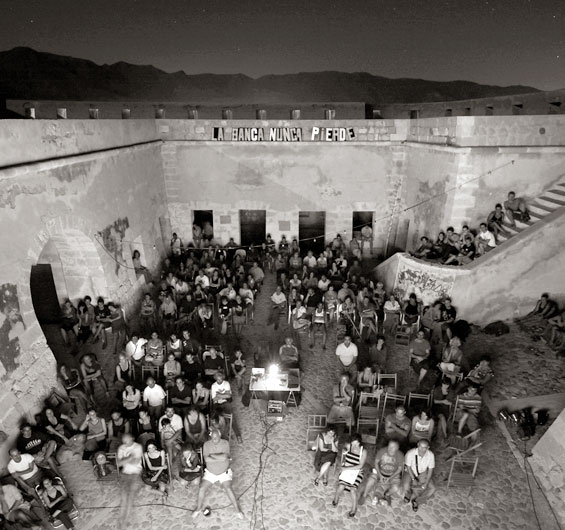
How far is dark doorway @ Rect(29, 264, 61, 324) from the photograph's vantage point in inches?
471

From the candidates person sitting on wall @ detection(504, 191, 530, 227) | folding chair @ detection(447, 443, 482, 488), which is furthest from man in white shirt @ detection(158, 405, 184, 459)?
person sitting on wall @ detection(504, 191, 530, 227)

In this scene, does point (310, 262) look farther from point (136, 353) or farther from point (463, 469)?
point (463, 469)

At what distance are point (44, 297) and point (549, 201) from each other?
1520 cm

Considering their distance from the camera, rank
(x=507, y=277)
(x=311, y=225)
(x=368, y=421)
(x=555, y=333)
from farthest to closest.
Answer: (x=311, y=225)
(x=507, y=277)
(x=555, y=333)
(x=368, y=421)

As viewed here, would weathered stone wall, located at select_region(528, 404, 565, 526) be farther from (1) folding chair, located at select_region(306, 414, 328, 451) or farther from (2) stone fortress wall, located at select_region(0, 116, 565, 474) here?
(2) stone fortress wall, located at select_region(0, 116, 565, 474)

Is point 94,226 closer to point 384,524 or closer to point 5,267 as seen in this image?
point 5,267

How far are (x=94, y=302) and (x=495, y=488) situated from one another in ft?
32.5

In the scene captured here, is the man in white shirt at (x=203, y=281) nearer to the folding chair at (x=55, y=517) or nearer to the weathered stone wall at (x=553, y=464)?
the folding chair at (x=55, y=517)

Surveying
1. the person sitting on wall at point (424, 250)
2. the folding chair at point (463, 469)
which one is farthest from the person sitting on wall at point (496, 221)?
the folding chair at point (463, 469)

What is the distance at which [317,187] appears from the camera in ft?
55.6

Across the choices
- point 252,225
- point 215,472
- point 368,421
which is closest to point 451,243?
point 368,421

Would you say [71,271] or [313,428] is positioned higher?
[71,271]

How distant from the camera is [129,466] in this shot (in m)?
6.76

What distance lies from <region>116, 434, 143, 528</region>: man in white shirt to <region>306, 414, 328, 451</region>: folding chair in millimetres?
2788
